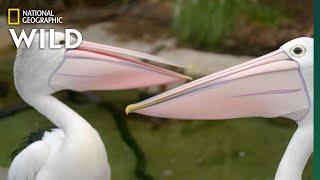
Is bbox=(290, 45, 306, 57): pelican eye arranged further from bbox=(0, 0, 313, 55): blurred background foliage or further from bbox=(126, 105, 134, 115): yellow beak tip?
bbox=(126, 105, 134, 115): yellow beak tip

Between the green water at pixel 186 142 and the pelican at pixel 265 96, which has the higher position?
the pelican at pixel 265 96

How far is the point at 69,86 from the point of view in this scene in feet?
6.27

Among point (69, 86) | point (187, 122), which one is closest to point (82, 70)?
point (69, 86)

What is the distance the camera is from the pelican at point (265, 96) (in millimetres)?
1881

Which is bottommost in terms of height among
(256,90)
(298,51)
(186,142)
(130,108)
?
(186,142)

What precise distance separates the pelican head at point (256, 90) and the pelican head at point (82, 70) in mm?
77

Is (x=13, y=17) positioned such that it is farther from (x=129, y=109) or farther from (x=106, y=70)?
(x=129, y=109)

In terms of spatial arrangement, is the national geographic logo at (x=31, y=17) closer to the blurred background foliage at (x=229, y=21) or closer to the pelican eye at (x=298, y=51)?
the blurred background foliage at (x=229, y=21)

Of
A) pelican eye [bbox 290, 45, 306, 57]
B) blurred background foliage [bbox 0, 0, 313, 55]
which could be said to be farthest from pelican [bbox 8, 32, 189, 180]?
pelican eye [bbox 290, 45, 306, 57]

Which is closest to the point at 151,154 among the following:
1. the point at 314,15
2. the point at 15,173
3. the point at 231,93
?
the point at 231,93

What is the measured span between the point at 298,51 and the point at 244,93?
0.73 ft

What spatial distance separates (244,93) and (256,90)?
0.13ft

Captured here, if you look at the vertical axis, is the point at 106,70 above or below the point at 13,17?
below

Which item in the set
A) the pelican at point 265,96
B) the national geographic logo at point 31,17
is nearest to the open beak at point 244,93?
the pelican at point 265,96
